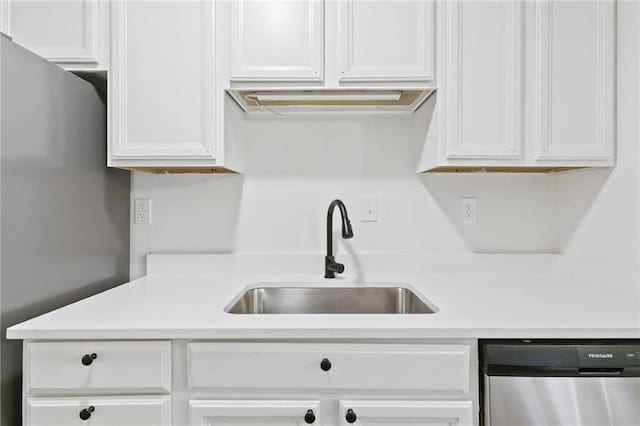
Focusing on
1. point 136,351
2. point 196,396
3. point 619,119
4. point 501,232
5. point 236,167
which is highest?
point 619,119

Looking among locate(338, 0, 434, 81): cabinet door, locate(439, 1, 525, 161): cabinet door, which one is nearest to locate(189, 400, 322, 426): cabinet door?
locate(439, 1, 525, 161): cabinet door

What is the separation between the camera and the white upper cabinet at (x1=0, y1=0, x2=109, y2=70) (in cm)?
143

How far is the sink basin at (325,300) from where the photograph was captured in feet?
5.53

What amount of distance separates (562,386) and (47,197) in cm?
164

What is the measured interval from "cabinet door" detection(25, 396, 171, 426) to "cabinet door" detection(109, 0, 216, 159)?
32.3 inches

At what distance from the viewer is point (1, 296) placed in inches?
42.3

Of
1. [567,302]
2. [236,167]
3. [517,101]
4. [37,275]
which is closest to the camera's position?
[37,275]

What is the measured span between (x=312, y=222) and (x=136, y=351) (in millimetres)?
952

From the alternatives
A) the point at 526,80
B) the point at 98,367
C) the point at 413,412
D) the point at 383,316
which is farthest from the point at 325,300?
the point at 526,80

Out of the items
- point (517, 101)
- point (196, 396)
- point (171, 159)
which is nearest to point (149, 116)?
point (171, 159)

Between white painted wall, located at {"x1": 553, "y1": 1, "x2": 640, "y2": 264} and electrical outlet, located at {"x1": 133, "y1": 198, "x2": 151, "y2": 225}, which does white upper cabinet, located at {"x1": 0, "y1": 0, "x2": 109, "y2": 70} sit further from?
white painted wall, located at {"x1": 553, "y1": 1, "x2": 640, "y2": 264}

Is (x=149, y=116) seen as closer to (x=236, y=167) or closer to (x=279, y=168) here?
(x=236, y=167)

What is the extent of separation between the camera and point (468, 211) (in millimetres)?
1812

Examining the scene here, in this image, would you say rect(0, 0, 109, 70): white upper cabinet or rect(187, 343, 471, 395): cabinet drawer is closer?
rect(187, 343, 471, 395): cabinet drawer
